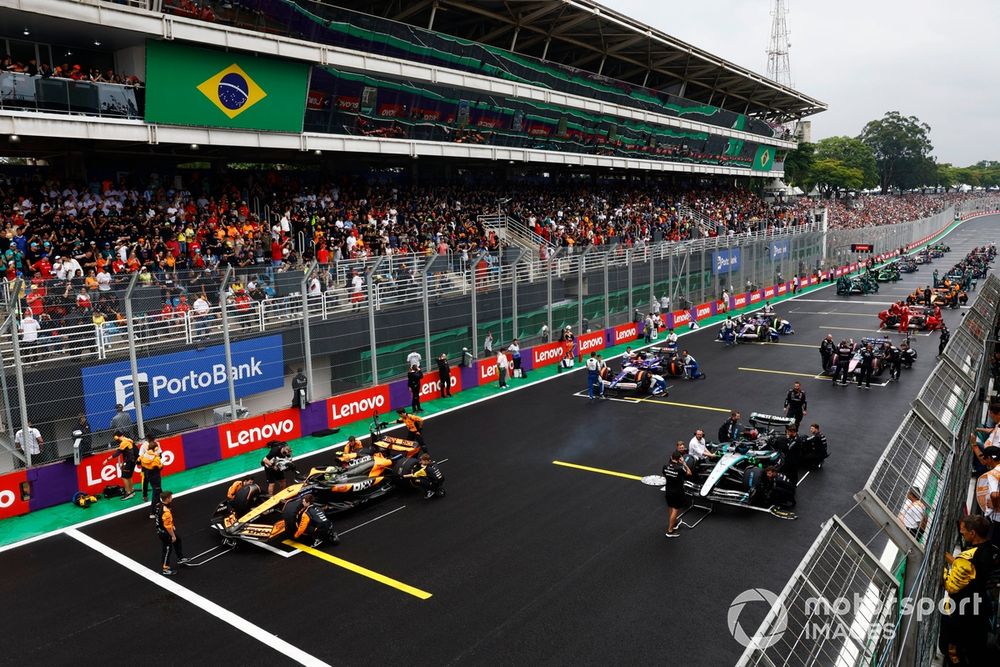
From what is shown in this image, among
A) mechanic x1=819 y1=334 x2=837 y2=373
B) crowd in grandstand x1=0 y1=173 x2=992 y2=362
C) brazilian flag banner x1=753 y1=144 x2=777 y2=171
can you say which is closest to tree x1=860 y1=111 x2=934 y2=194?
brazilian flag banner x1=753 y1=144 x2=777 y2=171

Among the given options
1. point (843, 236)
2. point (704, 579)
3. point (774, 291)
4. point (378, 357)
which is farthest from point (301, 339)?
point (843, 236)

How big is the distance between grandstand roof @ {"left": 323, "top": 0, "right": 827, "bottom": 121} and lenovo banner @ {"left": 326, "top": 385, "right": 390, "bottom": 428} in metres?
20.0

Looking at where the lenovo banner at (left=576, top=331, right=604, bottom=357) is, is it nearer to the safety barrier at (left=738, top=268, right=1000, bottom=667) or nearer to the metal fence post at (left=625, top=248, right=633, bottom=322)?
the metal fence post at (left=625, top=248, right=633, bottom=322)

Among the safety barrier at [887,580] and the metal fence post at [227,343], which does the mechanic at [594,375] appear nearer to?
the metal fence post at [227,343]

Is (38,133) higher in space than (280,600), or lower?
higher

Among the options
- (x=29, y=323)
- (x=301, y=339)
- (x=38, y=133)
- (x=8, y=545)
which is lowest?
(x=8, y=545)

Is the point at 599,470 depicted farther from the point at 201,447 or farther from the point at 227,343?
the point at 227,343

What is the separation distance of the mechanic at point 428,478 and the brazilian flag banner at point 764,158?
190 feet

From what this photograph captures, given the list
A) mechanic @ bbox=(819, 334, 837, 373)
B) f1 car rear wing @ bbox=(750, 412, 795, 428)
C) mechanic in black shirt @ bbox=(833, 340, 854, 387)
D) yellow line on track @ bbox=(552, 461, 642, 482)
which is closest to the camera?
yellow line on track @ bbox=(552, 461, 642, 482)

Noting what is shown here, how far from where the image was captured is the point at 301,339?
1812 cm

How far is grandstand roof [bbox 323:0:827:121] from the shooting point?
35.0m

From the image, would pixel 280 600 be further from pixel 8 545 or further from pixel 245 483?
pixel 8 545

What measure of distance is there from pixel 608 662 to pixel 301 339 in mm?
12572

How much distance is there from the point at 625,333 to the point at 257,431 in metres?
16.9
